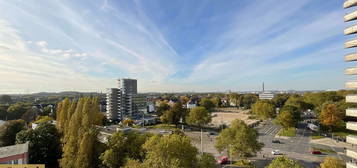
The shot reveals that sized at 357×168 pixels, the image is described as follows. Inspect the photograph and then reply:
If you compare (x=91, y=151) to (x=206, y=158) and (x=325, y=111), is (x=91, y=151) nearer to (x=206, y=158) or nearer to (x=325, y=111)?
(x=206, y=158)

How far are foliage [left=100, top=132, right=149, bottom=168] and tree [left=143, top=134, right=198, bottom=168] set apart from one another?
4611 mm

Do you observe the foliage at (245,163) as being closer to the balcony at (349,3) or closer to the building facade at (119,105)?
the balcony at (349,3)

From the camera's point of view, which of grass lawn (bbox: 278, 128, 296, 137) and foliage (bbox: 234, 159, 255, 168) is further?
grass lawn (bbox: 278, 128, 296, 137)

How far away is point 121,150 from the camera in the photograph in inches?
930

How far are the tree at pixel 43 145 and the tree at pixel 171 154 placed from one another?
1924 cm

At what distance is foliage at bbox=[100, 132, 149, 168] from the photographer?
72.7ft

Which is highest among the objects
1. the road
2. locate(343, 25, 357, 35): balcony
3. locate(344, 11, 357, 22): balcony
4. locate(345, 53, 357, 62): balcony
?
locate(344, 11, 357, 22): balcony

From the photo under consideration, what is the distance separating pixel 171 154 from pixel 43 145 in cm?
2301

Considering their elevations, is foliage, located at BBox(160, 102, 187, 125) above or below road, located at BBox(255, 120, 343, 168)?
above

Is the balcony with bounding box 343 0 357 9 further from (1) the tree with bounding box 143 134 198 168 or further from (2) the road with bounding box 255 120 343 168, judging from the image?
(2) the road with bounding box 255 120 343 168

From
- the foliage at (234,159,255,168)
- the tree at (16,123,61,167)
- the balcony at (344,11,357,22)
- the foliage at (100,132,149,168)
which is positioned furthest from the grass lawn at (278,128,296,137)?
the tree at (16,123,61,167)

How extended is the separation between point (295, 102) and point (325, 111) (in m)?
20.8

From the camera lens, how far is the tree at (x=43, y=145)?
1126 inches

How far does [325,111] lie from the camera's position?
50562 millimetres
